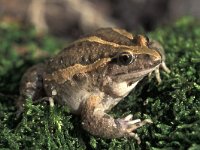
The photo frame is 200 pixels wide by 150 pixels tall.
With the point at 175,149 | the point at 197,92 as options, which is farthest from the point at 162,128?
the point at 197,92

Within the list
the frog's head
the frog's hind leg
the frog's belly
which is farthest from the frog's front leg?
the frog's hind leg

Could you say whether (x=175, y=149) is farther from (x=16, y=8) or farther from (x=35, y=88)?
(x=16, y=8)

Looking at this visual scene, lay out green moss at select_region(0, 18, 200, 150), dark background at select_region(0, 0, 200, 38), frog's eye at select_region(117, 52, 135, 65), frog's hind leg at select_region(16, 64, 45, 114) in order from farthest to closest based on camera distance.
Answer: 1. dark background at select_region(0, 0, 200, 38)
2. frog's hind leg at select_region(16, 64, 45, 114)
3. frog's eye at select_region(117, 52, 135, 65)
4. green moss at select_region(0, 18, 200, 150)

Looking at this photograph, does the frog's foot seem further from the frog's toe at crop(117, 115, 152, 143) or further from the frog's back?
the frog's back

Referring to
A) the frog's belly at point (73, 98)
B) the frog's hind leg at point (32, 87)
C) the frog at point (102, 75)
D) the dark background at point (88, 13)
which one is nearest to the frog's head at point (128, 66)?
the frog at point (102, 75)

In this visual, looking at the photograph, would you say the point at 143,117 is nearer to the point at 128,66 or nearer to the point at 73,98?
the point at 128,66

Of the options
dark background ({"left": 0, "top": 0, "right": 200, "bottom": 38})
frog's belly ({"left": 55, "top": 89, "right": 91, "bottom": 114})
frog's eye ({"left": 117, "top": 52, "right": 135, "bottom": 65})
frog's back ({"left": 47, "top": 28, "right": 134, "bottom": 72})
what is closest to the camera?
frog's eye ({"left": 117, "top": 52, "right": 135, "bottom": 65})

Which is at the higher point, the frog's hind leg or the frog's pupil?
the frog's hind leg

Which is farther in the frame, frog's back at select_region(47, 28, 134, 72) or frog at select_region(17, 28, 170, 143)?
frog's back at select_region(47, 28, 134, 72)
